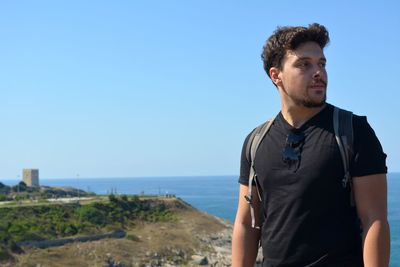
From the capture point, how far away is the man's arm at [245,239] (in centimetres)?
294

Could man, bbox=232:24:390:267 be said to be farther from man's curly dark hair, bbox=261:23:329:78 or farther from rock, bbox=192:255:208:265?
rock, bbox=192:255:208:265

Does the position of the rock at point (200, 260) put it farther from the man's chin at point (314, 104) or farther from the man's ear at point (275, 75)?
the man's chin at point (314, 104)

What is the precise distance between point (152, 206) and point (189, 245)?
1302cm

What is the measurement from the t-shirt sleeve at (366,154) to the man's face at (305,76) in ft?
0.81

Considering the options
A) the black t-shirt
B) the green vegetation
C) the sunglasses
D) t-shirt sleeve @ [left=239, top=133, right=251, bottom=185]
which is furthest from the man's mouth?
the green vegetation

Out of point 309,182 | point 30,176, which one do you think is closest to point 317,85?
point 309,182

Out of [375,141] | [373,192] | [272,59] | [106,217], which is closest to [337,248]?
[373,192]

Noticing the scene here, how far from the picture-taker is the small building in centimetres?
8125

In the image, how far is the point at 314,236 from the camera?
260 cm

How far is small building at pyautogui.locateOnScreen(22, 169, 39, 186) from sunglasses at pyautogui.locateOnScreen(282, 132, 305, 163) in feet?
267

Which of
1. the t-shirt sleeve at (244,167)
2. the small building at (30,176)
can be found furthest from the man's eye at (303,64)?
the small building at (30,176)

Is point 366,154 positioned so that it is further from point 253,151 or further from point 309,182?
point 253,151

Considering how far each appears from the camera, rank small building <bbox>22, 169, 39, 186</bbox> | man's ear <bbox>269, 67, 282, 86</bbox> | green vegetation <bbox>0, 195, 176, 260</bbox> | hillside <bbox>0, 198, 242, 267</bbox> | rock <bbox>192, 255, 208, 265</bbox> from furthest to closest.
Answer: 1. small building <bbox>22, 169, 39, 186</bbox>
2. green vegetation <bbox>0, 195, 176, 260</bbox>
3. rock <bbox>192, 255, 208, 265</bbox>
4. hillside <bbox>0, 198, 242, 267</bbox>
5. man's ear <bbox>269, 67, 282, 86</bbox>

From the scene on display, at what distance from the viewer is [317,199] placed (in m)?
2.60
